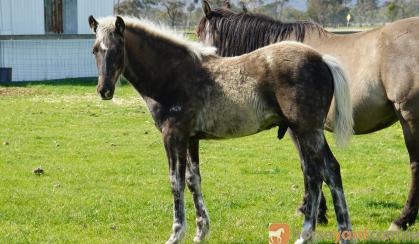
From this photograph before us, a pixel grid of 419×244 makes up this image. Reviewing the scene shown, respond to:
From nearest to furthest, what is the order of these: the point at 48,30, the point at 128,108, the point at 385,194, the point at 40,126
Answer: the point at 385,194 < the point at 40,126 < the point at 128,108 < the point at 48,30

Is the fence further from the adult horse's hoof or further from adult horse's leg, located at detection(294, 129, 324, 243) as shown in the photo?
adult horse's leg, located at detection(294, 129, 324, 243)

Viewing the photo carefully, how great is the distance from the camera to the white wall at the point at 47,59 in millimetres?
22125

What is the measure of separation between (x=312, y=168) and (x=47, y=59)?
19.6 m

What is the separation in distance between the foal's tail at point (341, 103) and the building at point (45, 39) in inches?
716

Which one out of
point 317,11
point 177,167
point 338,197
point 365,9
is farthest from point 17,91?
point 365,9

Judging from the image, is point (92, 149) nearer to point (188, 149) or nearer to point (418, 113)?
point (188, 149)

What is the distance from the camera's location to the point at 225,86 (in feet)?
17.5

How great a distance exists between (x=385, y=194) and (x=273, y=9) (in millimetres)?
86180

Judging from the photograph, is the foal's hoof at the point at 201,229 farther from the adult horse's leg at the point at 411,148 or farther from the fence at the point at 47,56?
the fence at the point at 47,56

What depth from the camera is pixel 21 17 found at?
79.3 feet

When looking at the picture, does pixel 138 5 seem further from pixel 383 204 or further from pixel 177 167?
pixel 177 167

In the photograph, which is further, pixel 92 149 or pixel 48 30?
pixel 48 30

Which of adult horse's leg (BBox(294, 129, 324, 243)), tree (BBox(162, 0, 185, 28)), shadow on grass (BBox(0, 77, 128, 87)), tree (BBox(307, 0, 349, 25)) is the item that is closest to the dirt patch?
shadow on grass (BBox(0, 77, 128, 87))

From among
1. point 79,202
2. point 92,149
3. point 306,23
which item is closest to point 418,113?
point 306,23
